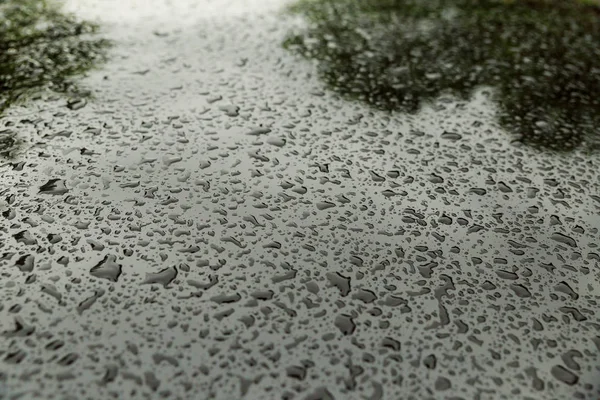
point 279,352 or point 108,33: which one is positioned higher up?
point 108,33

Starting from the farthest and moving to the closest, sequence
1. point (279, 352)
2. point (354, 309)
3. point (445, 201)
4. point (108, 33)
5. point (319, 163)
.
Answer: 1. point (108, 33)
2. point (319, 163)
3. point (445, 201)
4. point (354, 309)
5. point (279, 352)

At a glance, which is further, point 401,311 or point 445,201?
point 445,201

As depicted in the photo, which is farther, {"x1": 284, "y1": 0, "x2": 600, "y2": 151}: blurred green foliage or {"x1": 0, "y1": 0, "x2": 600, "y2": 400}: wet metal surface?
{"x1": 284, "y1": 0, "x2": 600, "y2": 151}: blurred green foliage

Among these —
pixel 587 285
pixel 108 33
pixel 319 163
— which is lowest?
pixel 587 285

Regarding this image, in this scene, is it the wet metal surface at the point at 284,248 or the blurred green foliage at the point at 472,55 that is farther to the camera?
the blurred green foliage at the point at 472,55

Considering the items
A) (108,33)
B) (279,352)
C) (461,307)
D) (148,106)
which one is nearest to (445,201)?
(461,307)

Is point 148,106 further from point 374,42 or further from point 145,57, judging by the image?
point 374,42

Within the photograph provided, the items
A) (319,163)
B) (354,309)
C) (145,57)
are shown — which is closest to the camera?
(354,309)

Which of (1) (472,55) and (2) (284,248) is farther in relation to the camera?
(1) (472,55)
